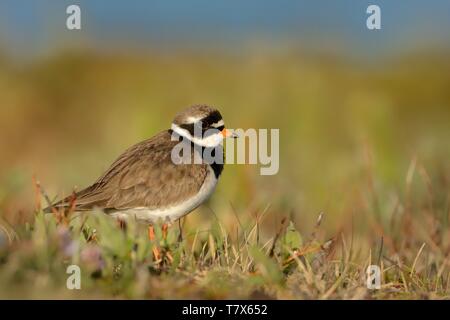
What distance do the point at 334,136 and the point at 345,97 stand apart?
1.66 m

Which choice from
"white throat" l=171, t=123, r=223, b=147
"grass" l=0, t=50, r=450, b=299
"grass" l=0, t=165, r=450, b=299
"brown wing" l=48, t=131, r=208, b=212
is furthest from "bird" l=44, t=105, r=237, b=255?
"grass" l=0, t=165, r=450, b=299

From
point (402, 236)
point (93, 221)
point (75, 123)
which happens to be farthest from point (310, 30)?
point (93, 221)

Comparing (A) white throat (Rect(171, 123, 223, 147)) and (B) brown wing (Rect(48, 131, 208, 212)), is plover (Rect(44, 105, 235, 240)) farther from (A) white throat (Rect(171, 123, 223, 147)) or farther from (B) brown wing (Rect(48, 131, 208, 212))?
(A) white throat (Rect(171, 123, 223, 147))

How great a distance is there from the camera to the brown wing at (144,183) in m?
6.90

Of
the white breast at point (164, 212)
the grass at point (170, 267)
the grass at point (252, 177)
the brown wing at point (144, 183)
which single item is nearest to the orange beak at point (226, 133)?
the brown wing at point (144, 183)

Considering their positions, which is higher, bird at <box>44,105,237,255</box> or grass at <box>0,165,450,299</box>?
bird at <box>44,105,237,255</box>

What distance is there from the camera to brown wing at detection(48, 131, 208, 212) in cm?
690

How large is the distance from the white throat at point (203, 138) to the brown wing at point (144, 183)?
0.35m

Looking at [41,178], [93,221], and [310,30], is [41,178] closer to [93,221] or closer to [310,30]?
[93,221]

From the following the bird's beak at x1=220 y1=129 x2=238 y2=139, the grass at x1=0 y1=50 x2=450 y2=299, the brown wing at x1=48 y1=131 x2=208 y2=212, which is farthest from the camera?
the bird's beak at x1=220 y1=129 x2=238 y2=139

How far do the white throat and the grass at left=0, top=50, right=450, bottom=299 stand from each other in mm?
774

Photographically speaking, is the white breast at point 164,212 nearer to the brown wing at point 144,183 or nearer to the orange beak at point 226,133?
the brown wing at point 144,183

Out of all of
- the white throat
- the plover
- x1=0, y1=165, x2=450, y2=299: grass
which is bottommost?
x1=0, y1=165, x2=450, y2=299: grass

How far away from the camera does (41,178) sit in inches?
471
